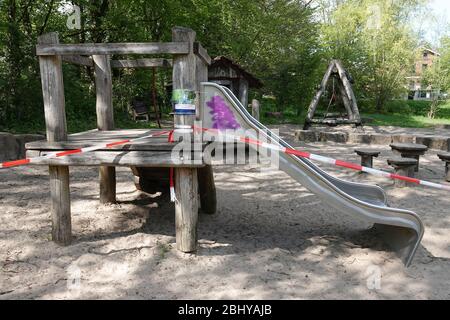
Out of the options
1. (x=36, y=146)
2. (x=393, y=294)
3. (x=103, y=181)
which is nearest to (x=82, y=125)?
(x=103, y=181)

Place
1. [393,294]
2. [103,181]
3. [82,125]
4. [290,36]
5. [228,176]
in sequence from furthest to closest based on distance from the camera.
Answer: [290,36], [82,125], [228,176], [103,181], [393,294]

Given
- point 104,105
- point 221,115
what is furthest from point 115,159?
point 104,105

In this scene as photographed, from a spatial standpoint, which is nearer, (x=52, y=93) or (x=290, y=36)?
(x=52, y=93)

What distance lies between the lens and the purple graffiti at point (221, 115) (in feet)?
12.5

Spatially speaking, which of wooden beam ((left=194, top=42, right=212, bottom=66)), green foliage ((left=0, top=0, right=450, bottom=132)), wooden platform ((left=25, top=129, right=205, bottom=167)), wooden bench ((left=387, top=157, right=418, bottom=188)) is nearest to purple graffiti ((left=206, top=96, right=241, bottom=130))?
wooden beam ((left=194, top=42, right=212, bottom=66))

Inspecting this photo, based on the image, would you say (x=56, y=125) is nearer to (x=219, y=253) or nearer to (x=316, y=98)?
(x=219, y=253)

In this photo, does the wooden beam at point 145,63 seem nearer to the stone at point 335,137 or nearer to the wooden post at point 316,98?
the stone at point 335,137

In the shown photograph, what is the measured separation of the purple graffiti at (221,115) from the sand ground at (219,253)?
109 cm

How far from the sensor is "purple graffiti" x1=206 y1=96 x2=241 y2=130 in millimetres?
3801

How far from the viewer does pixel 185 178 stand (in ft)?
10.9

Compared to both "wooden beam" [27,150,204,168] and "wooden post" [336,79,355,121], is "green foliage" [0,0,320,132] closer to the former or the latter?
"wooden post" [336,79,355,121]

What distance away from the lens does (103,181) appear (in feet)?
15.6

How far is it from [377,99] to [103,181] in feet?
71.5

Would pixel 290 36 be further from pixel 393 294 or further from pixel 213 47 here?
pixel 393 294
